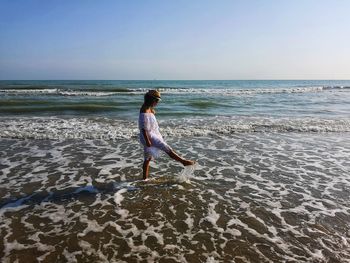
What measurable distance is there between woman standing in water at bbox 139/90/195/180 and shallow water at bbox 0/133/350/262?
66cm

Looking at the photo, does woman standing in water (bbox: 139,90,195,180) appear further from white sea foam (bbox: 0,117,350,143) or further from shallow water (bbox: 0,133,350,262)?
white sea foam (bbox: 0,117,350,143)

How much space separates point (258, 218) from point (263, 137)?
721cm

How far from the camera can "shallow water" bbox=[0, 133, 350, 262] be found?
450 cm

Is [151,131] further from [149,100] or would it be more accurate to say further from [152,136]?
[149,100]

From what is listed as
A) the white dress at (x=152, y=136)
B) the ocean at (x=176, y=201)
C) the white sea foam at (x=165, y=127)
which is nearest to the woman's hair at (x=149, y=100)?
the white dress at (x=152, y=136)

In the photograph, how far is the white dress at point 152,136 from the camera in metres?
6.69

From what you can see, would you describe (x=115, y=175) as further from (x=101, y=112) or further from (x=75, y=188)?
(x=101, y=112)

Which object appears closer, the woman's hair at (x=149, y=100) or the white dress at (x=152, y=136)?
the woman's hair at (x=149, y=100)

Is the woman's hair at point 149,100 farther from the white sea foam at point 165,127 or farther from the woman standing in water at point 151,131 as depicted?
the white sea foam at point 165,127

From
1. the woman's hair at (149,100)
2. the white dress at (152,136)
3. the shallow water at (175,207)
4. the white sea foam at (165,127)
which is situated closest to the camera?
the shallow water at (175,207)

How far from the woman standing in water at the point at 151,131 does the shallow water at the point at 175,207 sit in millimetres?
657

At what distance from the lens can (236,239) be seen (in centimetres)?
482

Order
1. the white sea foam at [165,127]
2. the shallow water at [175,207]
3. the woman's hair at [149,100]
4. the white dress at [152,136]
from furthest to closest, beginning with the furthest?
the white sea foam at [165,127] < the white dress at [152,136] < the woman's hair at [149,100] < the shallow water at [175,207]

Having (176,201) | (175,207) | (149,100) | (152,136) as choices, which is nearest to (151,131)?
(152,136)
